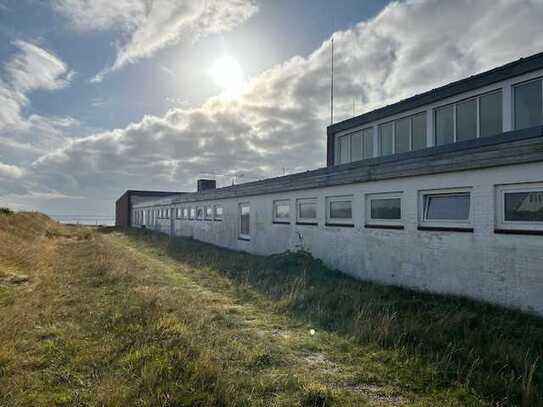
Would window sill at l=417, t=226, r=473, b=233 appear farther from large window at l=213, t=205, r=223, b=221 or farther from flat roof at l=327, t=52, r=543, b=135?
large window at l=213, t=205, r=223, b=221

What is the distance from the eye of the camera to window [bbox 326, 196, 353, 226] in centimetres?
1113

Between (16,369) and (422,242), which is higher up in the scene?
(422,242)

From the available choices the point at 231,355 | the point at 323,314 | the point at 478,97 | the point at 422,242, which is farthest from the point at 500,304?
the point at 478,97

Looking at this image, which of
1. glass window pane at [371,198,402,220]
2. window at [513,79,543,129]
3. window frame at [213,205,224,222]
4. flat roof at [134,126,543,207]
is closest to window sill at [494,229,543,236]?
flat roof at [134,126,543,207]

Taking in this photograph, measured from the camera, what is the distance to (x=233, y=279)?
34.7 feet

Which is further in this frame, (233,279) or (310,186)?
(310,186)

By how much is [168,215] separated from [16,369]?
1121 inches

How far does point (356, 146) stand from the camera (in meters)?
15.9

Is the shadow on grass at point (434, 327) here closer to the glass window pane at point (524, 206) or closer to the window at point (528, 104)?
the glass window pane at point (524, 206)

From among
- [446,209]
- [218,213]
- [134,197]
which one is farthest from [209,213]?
[134,197]

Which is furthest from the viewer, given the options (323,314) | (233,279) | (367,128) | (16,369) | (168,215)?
(168,215)

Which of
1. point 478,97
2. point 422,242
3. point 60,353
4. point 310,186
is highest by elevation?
point 478,97

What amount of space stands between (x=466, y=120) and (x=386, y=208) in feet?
14.1

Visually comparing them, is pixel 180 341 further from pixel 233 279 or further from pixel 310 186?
pixel 310 186
